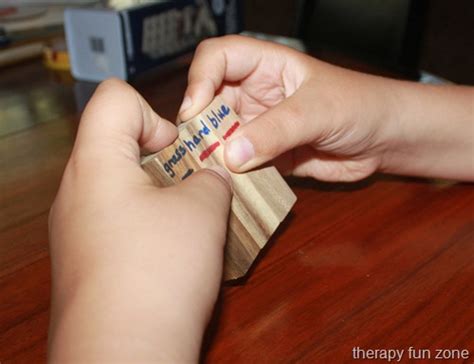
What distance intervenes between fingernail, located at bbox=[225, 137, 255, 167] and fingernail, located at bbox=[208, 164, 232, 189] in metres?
0.01

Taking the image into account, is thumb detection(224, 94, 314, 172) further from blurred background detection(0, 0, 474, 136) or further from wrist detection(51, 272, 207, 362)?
blurred background detection(0, 0, 474, 136)

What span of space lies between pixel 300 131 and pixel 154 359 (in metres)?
0.33

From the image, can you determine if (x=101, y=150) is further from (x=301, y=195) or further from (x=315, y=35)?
(x=315, y=35)

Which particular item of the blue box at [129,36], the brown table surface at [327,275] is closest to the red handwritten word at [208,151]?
the brown table surface at [327,275]

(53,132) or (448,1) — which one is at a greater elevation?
(53,132)

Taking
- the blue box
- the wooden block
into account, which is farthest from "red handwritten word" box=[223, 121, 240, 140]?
the blue box

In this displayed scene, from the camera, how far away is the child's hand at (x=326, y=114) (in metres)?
0.65

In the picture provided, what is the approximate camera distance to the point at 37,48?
4.28 ft

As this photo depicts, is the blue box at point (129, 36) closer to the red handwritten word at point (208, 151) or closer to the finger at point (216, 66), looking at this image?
the finger at point (216, 66)

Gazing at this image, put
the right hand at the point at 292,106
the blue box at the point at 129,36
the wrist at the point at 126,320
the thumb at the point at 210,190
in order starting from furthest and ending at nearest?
the blue box at the point at 129,36 → the right hand at the point at 292,106 → the thumb at the point at 210,190 → the wrist at the point at 126,320

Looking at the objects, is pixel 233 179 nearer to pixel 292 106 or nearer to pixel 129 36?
pixel 292 106

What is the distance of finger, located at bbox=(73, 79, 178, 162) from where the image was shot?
54 centimetres

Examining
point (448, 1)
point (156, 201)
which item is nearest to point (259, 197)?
point (156, 201)

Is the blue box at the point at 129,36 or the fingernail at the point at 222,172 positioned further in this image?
the blue box at the point at 129,36
